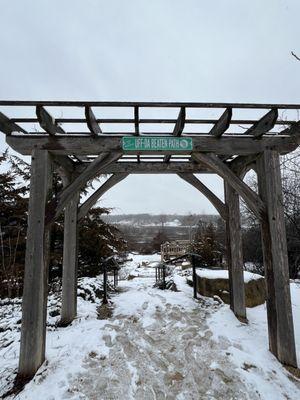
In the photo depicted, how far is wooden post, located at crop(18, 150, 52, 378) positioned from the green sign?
47.9 inches

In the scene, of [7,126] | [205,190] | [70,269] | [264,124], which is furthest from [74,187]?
[264,124]

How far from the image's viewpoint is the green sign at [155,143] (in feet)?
12.7

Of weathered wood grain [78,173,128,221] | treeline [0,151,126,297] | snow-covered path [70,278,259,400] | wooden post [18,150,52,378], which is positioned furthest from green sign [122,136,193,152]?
treeline [0,151,126,297]

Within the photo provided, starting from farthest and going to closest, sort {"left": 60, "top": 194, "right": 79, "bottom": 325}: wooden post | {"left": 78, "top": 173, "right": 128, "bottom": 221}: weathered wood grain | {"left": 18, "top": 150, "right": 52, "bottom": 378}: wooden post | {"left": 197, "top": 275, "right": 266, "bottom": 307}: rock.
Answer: {"left": 197, "top": 275, "right": 266, "bottom": 307}: rock → {"left": 78, "top": 173, "right": 128, "bottom": 221}: weathered wood grain → {"left": 60, "top": 194, "right": 79, "bottom": 325}: wooden post → {"left": 18, "top": 150, "right": 52, "bottom": 378}: wooden post

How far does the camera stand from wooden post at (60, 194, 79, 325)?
5070 millimetres

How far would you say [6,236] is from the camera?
28.9 ft

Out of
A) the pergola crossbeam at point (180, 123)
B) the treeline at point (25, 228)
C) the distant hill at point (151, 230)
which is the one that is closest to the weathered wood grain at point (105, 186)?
the pergola crossbeam at point (180, 123)

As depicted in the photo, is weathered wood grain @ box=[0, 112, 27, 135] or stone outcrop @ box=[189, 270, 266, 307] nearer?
weathered wood grain @ box=[0, 112, 27, 135]

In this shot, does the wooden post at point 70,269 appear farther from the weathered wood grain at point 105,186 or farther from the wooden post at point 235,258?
the wooden post at point 235,258

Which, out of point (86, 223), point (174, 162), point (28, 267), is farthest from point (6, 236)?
point (174, 162)

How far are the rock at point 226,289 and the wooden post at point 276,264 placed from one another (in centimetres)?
222

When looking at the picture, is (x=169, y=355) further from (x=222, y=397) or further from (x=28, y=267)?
(x=28, y=267)

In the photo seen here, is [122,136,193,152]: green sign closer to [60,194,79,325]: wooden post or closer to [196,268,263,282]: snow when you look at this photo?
[60,194,79,325]: wooden post

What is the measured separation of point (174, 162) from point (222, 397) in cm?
381
